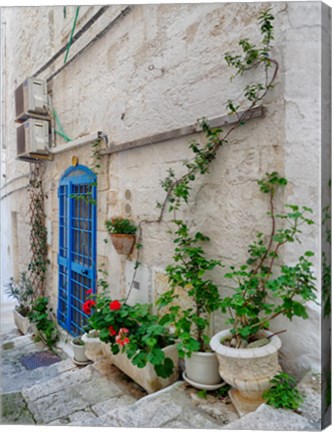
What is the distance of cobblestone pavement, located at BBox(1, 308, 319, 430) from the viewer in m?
1.39

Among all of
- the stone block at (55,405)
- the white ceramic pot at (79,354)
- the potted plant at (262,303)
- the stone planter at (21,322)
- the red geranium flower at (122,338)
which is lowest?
the stone block at (55,405)

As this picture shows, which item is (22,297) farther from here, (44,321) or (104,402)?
(104,402)

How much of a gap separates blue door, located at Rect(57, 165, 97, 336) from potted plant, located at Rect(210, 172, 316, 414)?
A: 4.06ft

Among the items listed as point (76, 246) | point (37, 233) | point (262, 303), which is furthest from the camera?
point (37, 233)

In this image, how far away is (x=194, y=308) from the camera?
71.2 inches

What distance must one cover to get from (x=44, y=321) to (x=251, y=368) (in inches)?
68.7

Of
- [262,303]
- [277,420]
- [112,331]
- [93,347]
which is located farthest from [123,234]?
[277,420]

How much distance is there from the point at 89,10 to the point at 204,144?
1123 mm

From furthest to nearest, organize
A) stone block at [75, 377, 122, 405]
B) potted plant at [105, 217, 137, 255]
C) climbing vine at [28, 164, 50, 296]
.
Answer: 1. climbing vine at [28, 164, 50, 296]
2. potted plant at [105, 217, 137, 255]
3. stone block at [75, 377, 122, 405]

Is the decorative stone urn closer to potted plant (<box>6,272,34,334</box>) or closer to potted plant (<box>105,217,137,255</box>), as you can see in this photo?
potted plant (<box>105,217,137,255</box>)

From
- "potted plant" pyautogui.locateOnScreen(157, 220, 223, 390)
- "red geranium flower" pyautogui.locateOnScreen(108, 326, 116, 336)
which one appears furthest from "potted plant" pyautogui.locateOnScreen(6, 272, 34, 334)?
"potted plant" pyautogui.locateOnScreen(157, 220, 223, 390)

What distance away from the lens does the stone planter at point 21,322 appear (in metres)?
2.25

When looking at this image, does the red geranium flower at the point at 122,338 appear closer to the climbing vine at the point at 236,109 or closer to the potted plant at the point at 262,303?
the potted plant at the point at 262,303

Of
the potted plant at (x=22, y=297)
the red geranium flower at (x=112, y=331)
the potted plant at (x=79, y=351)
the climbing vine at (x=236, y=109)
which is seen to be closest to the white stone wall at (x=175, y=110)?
the climbing vine at (x=236, y=109)
